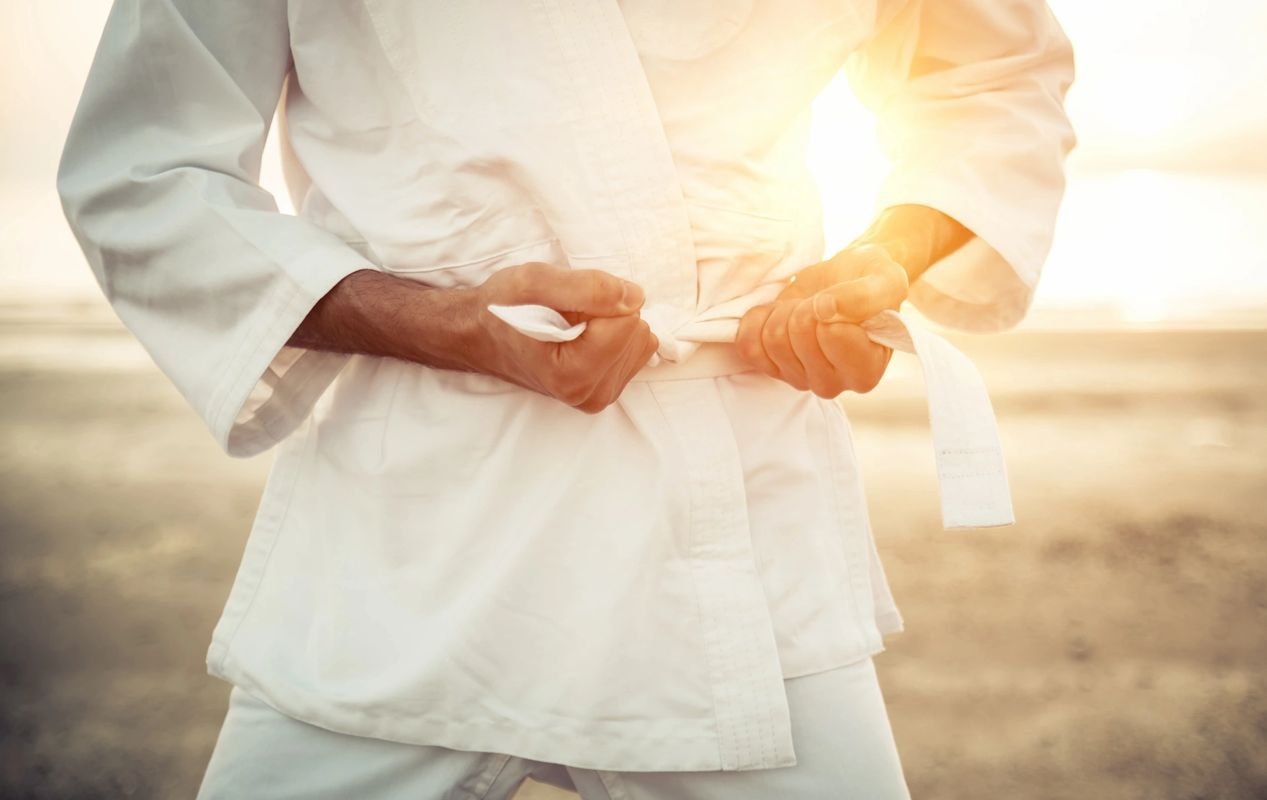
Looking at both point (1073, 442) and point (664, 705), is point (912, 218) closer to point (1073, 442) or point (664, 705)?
point (664, 705)

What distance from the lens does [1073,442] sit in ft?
21.7

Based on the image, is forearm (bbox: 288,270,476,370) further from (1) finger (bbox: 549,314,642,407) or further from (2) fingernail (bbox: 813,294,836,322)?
(2) fingernail (bbox: 813,294,836,322)

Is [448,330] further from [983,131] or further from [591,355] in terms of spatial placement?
[983,131]


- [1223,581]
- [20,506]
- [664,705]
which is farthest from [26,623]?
[1223,581]

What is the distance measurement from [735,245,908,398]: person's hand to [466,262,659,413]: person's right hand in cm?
13

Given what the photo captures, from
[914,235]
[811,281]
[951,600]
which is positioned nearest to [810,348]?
[811,281]

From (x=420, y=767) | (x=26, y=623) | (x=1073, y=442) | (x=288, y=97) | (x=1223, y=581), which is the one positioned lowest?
(x=1073, y=442)

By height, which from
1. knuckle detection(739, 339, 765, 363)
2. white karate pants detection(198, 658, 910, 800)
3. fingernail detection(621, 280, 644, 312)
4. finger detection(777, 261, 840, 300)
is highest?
fingernail detection(621, 280, 644, 312)

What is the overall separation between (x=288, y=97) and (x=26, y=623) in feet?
10.6

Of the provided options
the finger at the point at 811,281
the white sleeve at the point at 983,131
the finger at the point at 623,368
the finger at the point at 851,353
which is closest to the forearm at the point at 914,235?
the white sleeve at the point at 983,131

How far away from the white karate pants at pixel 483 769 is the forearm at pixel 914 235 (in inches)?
18.6

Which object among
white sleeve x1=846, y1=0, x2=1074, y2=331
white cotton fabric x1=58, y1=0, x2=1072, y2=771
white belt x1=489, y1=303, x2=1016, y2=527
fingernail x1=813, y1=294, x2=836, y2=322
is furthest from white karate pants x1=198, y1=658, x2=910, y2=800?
white sleeve x1=846, y1=0, x2=1074, y2=331

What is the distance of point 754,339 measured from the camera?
0.90m

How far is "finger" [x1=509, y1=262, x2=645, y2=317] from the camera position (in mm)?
713
